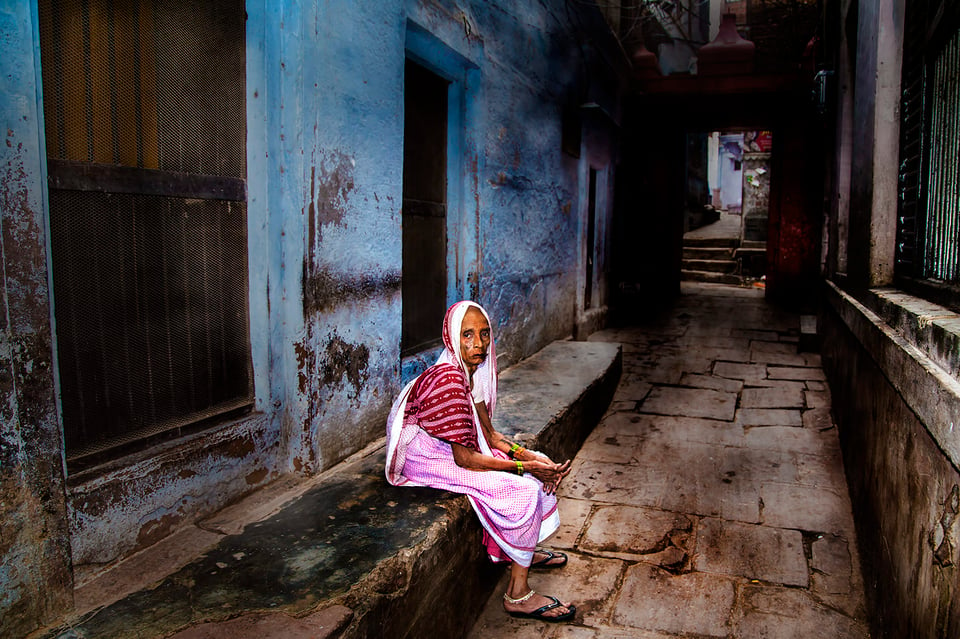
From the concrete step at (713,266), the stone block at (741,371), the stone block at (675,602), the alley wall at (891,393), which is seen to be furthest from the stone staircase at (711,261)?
the stone block at (675,602)

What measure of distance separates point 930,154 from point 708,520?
240cm

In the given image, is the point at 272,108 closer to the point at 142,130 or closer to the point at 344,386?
the point at 142,130

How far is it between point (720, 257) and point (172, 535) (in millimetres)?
18346

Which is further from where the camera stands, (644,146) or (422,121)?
(644,146)

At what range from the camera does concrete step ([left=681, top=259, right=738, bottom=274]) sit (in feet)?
59.3

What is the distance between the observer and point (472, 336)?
2953 millimetres

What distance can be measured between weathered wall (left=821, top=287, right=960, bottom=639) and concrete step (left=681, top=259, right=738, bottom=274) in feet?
47.3

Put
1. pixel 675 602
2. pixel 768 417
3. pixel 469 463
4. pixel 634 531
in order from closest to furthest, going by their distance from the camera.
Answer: pixel 469 463
pixel 675 602
pixel 634 531
pixel 768 417

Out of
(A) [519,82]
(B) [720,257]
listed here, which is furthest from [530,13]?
(B) [720,257]

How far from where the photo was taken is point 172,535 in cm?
257

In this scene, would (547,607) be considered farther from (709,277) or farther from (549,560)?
(709,277)

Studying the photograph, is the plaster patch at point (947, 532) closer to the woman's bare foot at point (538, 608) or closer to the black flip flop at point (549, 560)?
the woman's bare foot at point (538, 608)

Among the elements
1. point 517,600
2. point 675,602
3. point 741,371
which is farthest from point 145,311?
point 741,371

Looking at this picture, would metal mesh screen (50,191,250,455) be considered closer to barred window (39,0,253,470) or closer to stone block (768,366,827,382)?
barred window (39,0,253,470)
